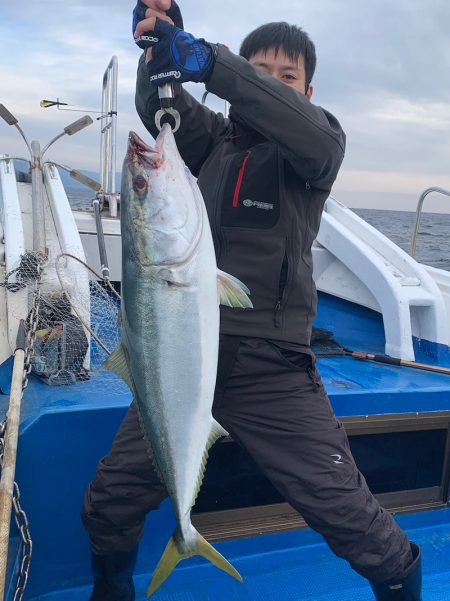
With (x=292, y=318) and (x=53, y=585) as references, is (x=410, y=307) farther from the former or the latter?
(x=53, y=585)

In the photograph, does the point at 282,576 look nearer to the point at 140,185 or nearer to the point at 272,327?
the point at 272,327

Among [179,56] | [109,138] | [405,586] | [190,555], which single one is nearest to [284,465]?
[190,555]

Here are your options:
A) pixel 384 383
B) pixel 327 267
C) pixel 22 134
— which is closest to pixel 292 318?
pixel 384 383

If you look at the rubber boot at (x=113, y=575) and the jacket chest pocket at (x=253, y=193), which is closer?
the jacket chest pocket at (x=253, y=193)

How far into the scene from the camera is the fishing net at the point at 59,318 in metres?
3.12

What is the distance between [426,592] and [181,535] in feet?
5.57

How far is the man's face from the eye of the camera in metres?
2.39

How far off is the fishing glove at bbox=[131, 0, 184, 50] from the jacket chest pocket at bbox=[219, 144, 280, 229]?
586mm

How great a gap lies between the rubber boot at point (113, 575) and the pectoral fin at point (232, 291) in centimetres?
131

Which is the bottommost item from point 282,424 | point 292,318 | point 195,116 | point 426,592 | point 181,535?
point 426,592

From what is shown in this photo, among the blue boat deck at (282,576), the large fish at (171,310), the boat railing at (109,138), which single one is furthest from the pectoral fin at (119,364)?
the boat railing at (109,138)

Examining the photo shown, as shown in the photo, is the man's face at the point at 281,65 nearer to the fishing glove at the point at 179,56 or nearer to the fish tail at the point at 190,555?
the fishing glove at the point at 179,56

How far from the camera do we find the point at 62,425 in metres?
2.67

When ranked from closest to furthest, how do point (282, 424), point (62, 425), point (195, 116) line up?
1. point (282, 424)
2. point (195, 116)
3. point (62, 425)
